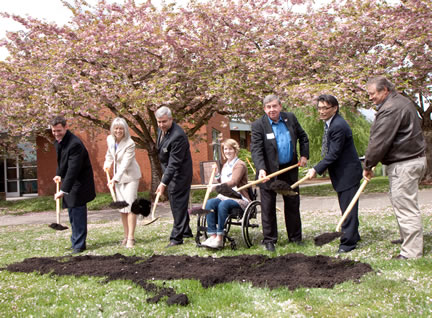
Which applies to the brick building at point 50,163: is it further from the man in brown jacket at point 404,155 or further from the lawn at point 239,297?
the lawn at point 239,297

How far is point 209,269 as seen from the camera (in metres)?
4.75

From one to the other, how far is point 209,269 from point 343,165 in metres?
2.35

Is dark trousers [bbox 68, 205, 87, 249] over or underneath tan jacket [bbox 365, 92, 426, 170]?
underneath

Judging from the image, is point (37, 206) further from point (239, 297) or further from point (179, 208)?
point (239, 297)

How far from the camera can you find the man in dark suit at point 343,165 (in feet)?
18.3

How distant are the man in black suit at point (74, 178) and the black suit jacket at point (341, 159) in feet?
12.4

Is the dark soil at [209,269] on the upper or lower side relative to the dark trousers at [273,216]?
lower

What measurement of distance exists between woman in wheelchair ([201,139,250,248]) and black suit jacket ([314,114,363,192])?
4.31 feet

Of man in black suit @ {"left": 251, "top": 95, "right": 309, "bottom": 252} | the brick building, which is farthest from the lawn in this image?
the brick building

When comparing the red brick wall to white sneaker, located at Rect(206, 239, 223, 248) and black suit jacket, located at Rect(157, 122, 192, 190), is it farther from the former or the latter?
white sneaker, located at Rect(206, 239, 223, 248)

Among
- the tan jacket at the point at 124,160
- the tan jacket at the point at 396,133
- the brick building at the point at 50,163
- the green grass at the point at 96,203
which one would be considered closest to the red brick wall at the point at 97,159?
the brick building at the point at 50,163

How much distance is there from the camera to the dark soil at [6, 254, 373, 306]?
161 inches

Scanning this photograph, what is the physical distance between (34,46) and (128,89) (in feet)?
15.8

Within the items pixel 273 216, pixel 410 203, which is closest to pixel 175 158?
pixel 273 216
